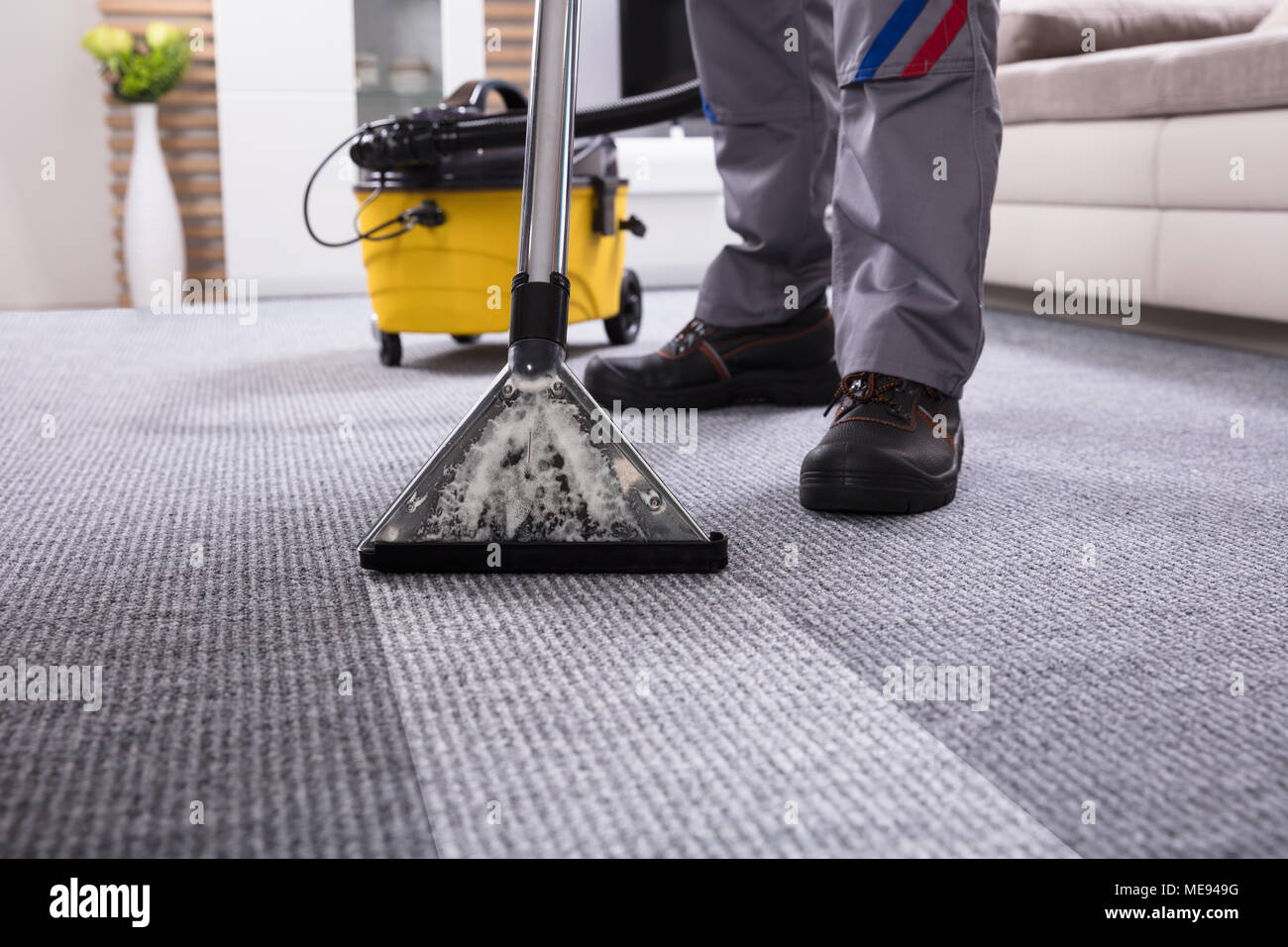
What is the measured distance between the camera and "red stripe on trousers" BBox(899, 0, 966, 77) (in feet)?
2.96

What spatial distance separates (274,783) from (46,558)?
40cm

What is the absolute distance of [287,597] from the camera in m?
0.70

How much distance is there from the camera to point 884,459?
88 cm

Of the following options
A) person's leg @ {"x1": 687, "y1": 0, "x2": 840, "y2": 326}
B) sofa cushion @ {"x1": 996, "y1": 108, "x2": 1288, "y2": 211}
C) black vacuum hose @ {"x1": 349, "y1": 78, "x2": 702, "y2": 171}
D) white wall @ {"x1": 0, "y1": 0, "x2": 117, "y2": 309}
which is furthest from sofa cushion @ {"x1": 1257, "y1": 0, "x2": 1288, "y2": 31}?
white wall @ {"x1": 0, "y1": 0, "x2": 117, "y2": 309}

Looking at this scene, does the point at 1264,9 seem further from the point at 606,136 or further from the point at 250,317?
the point at 250,317

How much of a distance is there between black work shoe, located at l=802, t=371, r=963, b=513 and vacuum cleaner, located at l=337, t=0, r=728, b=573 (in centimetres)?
18

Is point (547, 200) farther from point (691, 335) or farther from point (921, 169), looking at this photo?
point (691, 335)

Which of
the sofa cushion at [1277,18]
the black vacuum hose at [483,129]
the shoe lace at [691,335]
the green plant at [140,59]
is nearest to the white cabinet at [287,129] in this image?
the green plant at [140,59]

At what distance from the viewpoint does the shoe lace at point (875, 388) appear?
0.94 meters

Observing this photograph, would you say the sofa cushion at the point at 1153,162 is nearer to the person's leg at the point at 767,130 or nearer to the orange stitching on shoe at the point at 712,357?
the person's leg at the point at 767,130

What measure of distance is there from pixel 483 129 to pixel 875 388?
0.86 meters

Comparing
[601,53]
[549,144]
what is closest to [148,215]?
[601,53]

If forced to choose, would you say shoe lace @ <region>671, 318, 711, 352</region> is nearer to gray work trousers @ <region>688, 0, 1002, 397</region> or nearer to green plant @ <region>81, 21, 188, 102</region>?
gray work trousers @ <region>688, 0, 1002, 397</region>

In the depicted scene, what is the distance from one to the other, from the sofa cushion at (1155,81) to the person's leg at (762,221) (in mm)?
698
